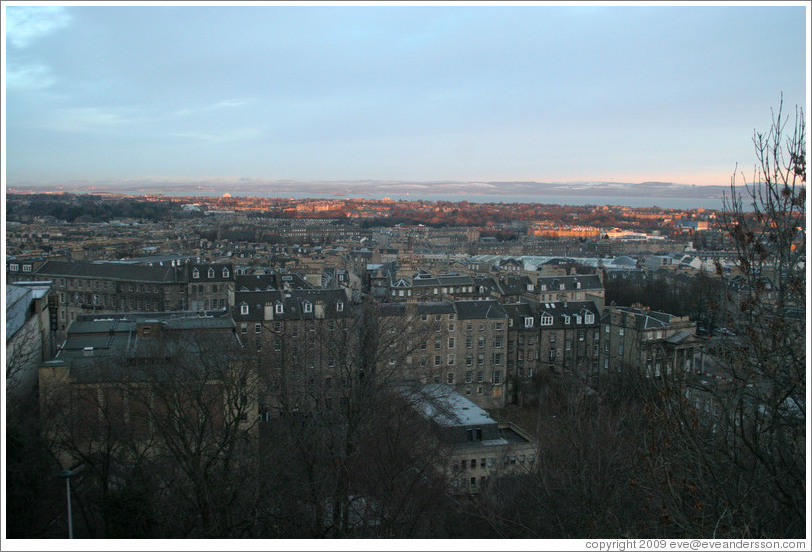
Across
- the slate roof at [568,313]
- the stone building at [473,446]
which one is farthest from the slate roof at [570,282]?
the stone building at [473,446]

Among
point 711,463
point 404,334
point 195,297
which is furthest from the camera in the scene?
point 195,297

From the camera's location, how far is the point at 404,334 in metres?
16.3

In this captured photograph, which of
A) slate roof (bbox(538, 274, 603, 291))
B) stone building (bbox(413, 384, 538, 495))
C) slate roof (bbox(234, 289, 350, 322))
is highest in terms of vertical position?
slate roof (bbox(234, 289, 350, 322))

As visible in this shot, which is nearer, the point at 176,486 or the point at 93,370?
the point at 176,486

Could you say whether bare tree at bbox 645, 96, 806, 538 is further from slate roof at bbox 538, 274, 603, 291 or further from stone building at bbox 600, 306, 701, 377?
slate roof at bbox 538, 274, 603, 291

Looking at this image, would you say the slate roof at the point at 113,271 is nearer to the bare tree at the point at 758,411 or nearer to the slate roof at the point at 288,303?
the slate roof at the point at 288,303

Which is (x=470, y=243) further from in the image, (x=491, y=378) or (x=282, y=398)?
(x=282, y=398)

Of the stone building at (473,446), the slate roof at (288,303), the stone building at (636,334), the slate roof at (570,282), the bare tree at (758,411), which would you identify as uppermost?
the bare tree at (758,411)

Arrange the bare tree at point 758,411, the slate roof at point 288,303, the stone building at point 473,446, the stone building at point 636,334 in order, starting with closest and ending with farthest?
the bare tree at point 758,411 → the stone building at point 473,446 → the slate roof at point 288,303 → the stone building at point 636,334

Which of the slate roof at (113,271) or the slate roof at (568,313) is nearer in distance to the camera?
the slate roof at (568,313)

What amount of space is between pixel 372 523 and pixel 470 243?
62926mm

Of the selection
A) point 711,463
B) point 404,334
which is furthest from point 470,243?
point 711,463

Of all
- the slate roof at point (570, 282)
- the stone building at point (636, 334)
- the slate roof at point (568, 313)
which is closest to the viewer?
the stone building at point (636, 334)

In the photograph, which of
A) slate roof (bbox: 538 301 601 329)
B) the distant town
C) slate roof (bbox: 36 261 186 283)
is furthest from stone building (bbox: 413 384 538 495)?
slate roof (bbox: 36 261 186 283)
